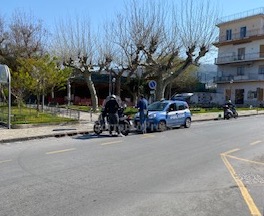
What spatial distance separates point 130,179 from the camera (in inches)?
311

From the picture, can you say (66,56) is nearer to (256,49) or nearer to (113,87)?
(113,87)

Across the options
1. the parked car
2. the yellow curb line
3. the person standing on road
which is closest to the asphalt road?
the yellow curb line

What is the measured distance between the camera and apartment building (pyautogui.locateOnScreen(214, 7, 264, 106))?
200ft

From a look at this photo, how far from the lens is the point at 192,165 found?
9.64 meters

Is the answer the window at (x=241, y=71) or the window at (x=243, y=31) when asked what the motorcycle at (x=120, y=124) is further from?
the window at (x=243, y=31)

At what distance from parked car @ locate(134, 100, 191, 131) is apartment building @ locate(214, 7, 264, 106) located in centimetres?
4015

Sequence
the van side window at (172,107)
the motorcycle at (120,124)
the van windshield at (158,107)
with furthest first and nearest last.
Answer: the van side window at (172,107) < the van windshield at (158,107) < the motorcycle at (120,124)

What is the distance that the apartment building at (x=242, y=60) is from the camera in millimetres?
61031

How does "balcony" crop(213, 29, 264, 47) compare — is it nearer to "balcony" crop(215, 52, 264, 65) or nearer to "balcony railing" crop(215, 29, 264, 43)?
"balcony railing" crop(215, 29, 264, 43)

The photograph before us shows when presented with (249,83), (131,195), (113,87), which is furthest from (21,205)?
(249,83)

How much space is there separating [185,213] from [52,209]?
1.99 m

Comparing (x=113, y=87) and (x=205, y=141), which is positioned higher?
(x=113, y=87)

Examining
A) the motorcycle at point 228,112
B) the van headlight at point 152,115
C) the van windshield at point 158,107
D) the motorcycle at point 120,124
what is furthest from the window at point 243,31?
the motorcycle at point 120,124

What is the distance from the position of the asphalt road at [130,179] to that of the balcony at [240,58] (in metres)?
50.9
